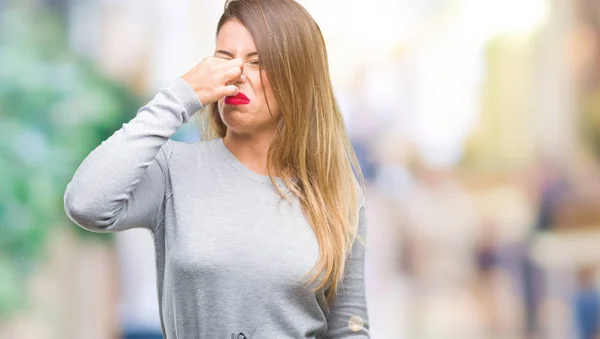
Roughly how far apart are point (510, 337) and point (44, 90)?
6.37ft

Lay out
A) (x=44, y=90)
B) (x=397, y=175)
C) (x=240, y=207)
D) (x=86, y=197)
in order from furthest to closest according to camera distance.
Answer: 1. (x=397, y=175)
2. (x=44, y=90)
3. (x=240, y=207)
4. (x=86, y=197)

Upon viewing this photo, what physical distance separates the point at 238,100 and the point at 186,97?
90mm

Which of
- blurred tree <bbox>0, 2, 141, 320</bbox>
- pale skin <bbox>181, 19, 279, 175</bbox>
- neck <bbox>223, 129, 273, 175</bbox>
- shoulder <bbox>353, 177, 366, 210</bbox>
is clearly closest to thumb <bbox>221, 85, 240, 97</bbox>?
pale skin <bbox>181, 19, 279, 175</bbox>

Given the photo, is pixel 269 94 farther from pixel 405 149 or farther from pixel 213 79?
pixel 405 149

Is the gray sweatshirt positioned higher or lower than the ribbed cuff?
lower

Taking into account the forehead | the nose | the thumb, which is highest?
the forehead

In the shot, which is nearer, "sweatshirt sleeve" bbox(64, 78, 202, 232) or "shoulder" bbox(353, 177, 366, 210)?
"sweatshirt sleeve" bbox(64, 78, 202, 232)

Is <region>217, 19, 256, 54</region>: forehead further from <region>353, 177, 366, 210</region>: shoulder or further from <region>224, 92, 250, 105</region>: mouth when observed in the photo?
<region>353, 177, 366, 210</region>: shoulder

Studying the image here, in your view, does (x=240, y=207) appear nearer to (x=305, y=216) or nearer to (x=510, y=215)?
(x=305, y=216)

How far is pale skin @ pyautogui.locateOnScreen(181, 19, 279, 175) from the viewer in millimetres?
1275

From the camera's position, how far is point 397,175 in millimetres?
3373

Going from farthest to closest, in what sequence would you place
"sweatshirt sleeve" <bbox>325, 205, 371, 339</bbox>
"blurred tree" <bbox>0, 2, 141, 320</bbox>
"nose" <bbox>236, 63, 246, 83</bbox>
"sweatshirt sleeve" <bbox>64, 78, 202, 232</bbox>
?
"blurred tree" <bbox>0, 2, 141, 320</bbox> → "sweatshirt sleeve" <bbox>325, 205, 371, 339</bbox> → "nose" <bbox>236, 63, 246, 83</bbox> → "sweatshirt sleeve" <bbox>64, 78, 202, 232</bbox>

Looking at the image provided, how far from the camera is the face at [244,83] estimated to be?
52.0 inches

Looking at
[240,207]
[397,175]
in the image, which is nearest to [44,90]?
[397,175]
